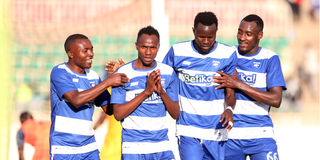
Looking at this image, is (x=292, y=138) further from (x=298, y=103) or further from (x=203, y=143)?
(x=203, y=143)

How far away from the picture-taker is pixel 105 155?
7.38 metres

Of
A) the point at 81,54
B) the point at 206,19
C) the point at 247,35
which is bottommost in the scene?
the point at 81,54

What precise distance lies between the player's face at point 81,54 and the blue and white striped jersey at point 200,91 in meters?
0.92

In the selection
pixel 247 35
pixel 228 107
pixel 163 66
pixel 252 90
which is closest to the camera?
pixel 163 66

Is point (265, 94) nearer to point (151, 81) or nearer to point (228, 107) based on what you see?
point (228, 107)

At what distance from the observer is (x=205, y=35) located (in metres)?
5.11

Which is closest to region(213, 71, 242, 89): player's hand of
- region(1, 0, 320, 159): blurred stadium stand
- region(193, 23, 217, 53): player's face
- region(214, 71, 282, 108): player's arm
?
region(214, 71, 282, 108): player's arm

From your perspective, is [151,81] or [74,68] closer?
[151,81]

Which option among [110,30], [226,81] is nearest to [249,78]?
[226,81]

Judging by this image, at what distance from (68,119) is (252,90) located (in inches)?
73.9

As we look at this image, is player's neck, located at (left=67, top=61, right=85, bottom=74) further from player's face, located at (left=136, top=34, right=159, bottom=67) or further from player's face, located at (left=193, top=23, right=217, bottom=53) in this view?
player's face, located at (left=193, top=23, right=217, bottom=53)

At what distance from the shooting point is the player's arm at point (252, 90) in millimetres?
5230

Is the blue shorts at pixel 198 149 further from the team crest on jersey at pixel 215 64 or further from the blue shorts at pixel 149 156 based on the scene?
the team crest on jersey at pixel 215 64

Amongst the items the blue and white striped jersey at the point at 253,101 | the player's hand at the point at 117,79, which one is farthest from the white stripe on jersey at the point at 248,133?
the player's hand at the point at 117,79
